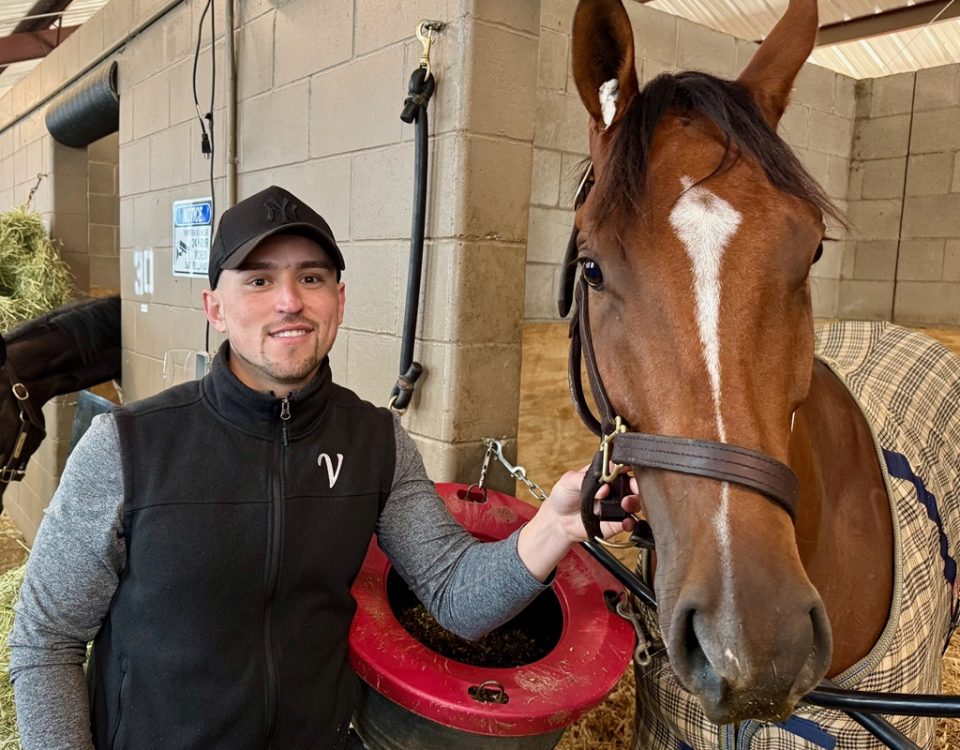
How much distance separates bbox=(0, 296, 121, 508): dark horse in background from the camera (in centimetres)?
294

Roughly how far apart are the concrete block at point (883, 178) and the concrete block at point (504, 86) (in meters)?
2.31

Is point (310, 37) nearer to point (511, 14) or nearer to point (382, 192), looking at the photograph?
point (382, 192)

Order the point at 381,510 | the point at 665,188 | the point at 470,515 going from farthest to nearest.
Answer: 1. the point at 470,515
2. the point at 381,510
3. the point at 665,188

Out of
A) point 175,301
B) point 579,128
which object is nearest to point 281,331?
point 579,128

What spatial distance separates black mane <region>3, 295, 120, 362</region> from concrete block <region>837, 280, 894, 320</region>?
3.86 metres

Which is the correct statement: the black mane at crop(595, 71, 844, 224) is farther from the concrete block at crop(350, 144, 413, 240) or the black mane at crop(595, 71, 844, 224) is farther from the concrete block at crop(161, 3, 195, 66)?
the concrete block at crop(161, 3, 195, 66)

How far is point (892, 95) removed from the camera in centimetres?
321

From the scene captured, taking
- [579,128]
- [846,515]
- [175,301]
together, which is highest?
[579,128]

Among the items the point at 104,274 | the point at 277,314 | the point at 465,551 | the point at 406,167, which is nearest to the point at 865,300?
the point at 406,167

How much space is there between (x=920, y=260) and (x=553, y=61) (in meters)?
2.24

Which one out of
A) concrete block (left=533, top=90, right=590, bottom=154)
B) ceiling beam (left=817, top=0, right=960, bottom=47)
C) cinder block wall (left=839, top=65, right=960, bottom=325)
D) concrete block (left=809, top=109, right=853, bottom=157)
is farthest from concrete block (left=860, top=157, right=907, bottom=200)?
concrete block (left=533, top=90, right=590, bottom=154)

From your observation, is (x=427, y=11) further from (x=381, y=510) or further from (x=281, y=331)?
(x=381, y=510)

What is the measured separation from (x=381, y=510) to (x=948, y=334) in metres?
2.92

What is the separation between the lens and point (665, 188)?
88 cm
